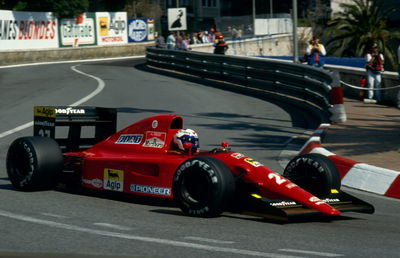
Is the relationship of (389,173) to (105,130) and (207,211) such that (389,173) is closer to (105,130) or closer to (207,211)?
(207,211)

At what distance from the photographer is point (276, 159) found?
12.6m

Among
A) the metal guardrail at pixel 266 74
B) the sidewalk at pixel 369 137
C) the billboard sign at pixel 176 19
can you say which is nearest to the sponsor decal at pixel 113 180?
the sidewalk at pixel 369 137

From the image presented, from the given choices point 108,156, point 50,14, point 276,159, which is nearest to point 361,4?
point 50,14

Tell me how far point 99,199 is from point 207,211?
1.84 m

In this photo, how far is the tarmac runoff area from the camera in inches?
388

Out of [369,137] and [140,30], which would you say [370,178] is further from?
[140,30]

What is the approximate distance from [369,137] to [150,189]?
6.55 m

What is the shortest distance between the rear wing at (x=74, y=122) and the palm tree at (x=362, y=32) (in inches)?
1518

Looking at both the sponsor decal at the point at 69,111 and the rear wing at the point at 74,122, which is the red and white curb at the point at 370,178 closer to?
the rear wing at the point at 74,122

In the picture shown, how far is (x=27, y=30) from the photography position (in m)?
50.3

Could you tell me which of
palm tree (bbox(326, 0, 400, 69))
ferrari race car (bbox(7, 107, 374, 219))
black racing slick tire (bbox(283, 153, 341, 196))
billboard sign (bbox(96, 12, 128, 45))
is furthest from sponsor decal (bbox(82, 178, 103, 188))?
billboard sign (bbox(96, 12, 128, 45))

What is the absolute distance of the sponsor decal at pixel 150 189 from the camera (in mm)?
8383

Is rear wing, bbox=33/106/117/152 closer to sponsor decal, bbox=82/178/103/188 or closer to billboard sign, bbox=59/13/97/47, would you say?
sponsor decal, bbox=82/178/103/188

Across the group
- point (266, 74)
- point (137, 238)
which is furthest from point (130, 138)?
point (266, 74)
